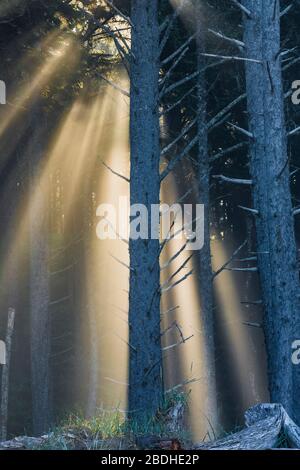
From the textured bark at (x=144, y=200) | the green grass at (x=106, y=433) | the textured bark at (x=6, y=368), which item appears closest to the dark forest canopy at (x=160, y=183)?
the textured bark at (x=144, y=200)

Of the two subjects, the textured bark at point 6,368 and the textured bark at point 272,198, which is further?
the textured bark at point 6,368

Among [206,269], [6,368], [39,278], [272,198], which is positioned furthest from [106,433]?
[39,278]

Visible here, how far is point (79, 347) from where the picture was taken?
2669 cm

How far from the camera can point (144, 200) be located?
406 inches

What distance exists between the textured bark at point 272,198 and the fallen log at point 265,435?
134 inches

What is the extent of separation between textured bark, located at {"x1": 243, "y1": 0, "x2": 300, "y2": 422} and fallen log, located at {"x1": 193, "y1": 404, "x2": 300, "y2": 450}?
3.40 metres

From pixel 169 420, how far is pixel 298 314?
2769 mm

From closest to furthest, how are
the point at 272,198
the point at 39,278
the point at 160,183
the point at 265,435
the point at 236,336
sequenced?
the point at 265,435 < the point at 160,183 < the point at 272,198 < the point at 39,278 < the point at 236,336

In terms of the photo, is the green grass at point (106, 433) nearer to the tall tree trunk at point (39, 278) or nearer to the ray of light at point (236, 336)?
the tall tree trunk at point (39, 278)

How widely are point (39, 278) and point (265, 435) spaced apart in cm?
1334

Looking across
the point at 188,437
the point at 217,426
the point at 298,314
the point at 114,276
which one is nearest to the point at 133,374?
the point at 188,437

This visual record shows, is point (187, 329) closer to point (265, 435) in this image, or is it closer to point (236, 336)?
point (236, 336)

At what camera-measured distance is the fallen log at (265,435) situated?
745 centimetres

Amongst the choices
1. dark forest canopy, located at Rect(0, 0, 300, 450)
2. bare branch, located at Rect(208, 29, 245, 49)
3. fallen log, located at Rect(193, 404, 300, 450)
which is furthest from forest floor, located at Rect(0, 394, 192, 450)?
bare branch, located at Rect(208, 29, 245, 49)
